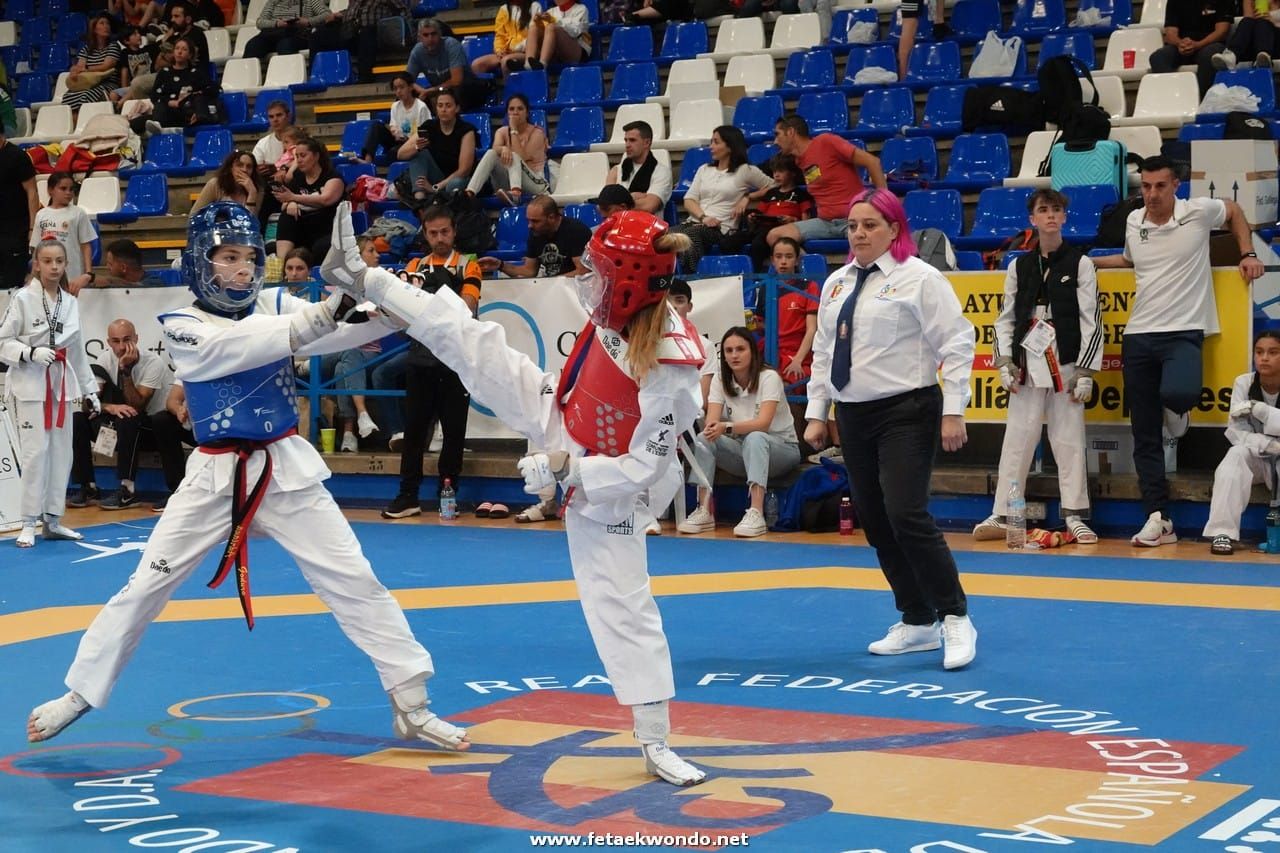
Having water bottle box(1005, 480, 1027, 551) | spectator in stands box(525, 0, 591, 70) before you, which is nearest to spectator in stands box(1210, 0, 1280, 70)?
water bottle box(1005, 480, 1027, 551)

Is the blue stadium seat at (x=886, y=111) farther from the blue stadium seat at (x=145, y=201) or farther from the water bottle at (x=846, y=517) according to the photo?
the blue stadium seat at (x=145, y=201)

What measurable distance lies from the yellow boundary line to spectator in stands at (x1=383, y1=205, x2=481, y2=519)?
9.31 feet

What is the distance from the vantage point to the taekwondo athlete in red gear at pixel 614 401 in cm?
478

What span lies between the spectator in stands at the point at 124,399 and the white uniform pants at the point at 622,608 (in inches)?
329

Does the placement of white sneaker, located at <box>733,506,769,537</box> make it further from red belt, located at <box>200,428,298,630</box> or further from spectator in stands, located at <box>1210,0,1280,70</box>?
red belt, located at <box>200,428,298,630</box>

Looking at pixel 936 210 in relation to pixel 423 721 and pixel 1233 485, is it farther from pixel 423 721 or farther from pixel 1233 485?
pixel 423 721

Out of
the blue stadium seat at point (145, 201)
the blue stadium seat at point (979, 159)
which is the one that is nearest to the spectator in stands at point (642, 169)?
the blue stadium seat at point (979, 159)

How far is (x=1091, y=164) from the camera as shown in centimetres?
1138

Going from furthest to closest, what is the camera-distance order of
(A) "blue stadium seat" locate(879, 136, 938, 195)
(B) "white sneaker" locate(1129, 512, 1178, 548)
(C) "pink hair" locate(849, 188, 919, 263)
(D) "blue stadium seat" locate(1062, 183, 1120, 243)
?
1. (A) "blue stadium seat" locate(879, 136, 938, 195)
2. (D) "blue stadium seat" locate(1062, 183, 1120, 243)
3. (B) "white sneaker" locate(1129, 512, 1178, 548)
4. (C) "pink hair" locate(849, 188, 919, 263)

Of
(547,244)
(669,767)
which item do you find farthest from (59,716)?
(547,244)

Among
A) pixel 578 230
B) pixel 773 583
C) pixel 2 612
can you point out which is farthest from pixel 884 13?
pixel 2 612

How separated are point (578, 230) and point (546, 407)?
7172 mm

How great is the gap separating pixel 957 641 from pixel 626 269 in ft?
8.55

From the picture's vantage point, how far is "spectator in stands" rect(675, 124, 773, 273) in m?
12.3
